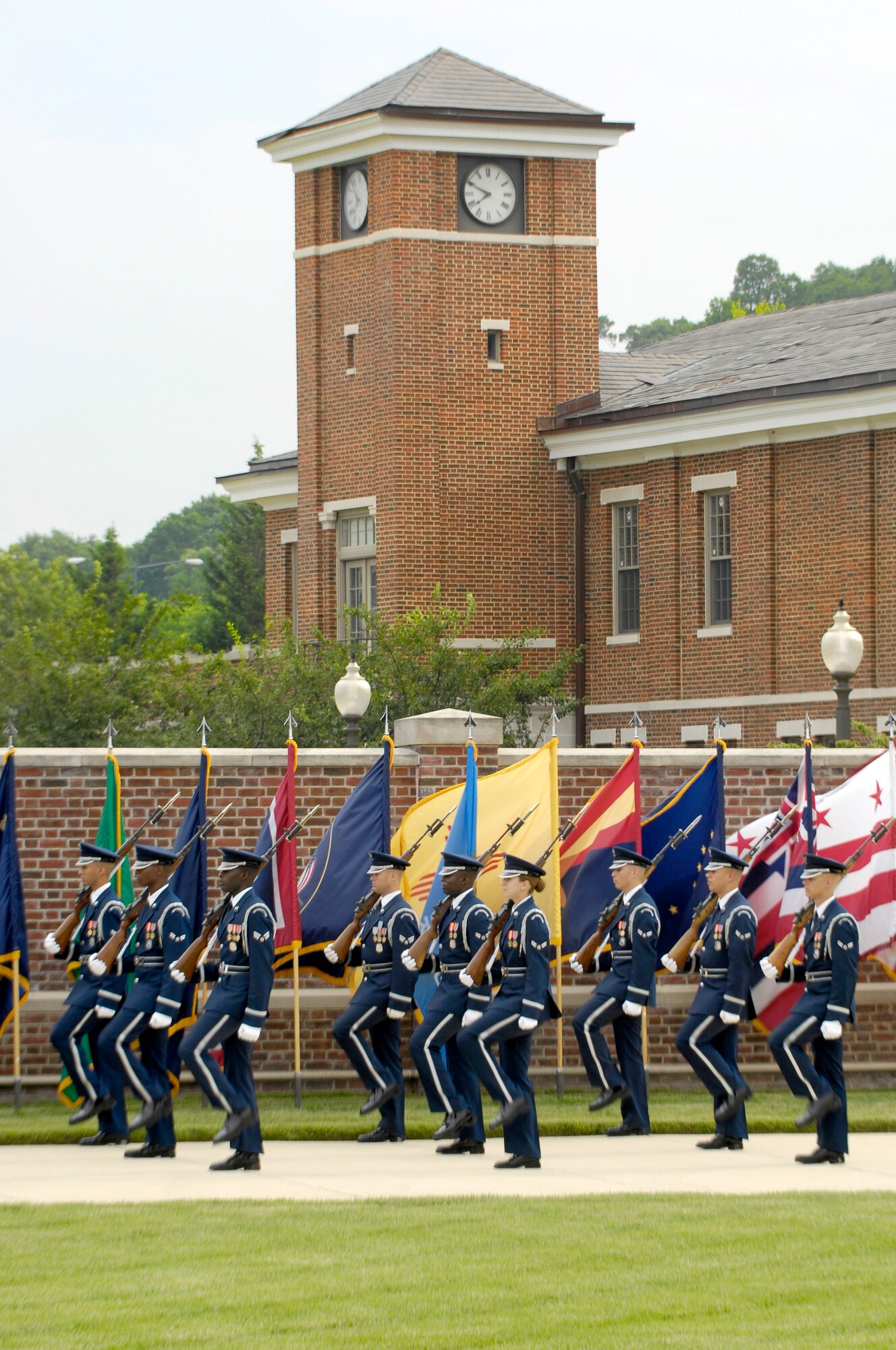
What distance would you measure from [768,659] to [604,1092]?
16.9 metres

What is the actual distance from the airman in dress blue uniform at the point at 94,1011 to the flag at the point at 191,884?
2.98ft

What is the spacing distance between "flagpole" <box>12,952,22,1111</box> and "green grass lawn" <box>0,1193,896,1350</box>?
14.6 ft

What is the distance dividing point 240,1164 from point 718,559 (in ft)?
68.0

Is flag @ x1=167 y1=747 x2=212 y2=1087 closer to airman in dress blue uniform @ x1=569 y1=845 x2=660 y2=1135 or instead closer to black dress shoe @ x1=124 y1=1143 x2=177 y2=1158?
black dress shoe @ x1=124 y1=1143 x2=177 y2=1158

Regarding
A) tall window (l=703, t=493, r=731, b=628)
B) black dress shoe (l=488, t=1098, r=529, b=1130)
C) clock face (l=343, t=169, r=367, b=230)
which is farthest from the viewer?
clock face (l=343, t=169, r=367, b=230)

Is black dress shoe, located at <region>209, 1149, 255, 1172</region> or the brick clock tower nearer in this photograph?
black dress shoe, located at <region>209, 1149, 255, 1172</region>

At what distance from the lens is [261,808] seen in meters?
16.5

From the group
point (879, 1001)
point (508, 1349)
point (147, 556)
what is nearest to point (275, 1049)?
point (879, 1001)

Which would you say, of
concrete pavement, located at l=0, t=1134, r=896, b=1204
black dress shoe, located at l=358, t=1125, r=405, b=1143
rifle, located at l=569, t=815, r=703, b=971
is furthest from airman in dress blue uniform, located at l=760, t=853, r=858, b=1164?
black dress shoe, located at l=358, t=1125, r=405, b=1143

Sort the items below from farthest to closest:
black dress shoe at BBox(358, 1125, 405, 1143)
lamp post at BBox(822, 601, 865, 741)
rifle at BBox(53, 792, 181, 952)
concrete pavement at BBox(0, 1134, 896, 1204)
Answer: lamp post at BBox(822, 601, 865, 741) → rifle at BBox(53, 792, 181, 952) → black dress shoe at BBox(358, 1125, 405, 1143) → concrete pavement at BBox(0, 1134, 896, 1204)

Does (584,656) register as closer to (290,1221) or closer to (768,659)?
(768,659)

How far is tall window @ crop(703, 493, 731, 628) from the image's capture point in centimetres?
3186

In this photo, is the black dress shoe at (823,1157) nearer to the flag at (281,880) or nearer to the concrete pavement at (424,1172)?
the concrete pavement at (424,1172)

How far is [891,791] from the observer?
53.2 feet
